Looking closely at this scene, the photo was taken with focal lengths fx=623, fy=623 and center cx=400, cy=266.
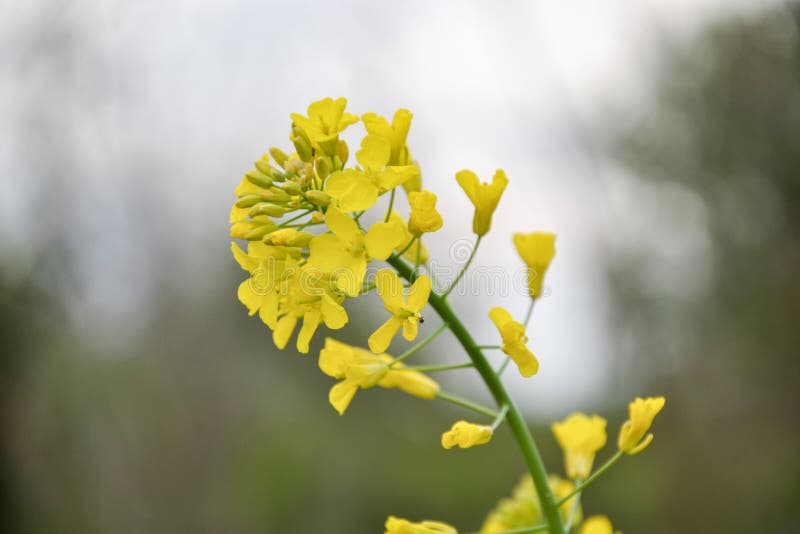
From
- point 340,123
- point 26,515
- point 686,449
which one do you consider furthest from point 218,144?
point 686,449

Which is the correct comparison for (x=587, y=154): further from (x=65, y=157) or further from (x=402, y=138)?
(x=402, y=138)

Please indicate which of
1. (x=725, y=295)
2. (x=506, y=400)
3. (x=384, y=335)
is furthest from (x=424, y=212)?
(x=725, y=295)

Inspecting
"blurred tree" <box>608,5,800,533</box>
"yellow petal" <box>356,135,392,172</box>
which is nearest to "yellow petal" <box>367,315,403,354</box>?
"yellow petal" <box>356,135,392,172</box>

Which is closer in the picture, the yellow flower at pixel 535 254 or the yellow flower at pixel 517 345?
the yellow flower at pixel 517 345

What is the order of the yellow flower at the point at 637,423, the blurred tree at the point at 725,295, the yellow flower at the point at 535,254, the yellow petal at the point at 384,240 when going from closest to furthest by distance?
the yellow petal at the point at 384,240 → the yellow flower at the point at 637,423 → the yellow flower at the point at 535,254 → the blurred tree at the point at 725,295

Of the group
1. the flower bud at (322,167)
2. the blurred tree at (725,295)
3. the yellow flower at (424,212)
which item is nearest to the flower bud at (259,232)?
the flower bud at (322,167)

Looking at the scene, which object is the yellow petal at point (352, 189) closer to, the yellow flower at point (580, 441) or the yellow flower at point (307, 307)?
the yellow flower at point (307, 307)

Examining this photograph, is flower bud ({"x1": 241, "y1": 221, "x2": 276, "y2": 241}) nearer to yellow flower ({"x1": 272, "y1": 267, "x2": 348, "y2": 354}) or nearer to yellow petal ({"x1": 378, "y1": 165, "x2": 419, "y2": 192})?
yellow flower ({"x1": 272, "y1": 267, "x2": 348, "y2": 354})
